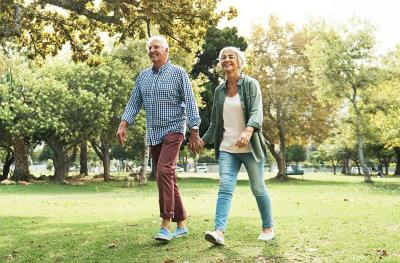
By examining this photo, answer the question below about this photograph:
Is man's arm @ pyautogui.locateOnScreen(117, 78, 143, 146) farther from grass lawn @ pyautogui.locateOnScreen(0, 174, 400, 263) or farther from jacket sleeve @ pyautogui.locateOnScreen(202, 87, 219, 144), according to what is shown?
grass lawn @ pyautogui.locateOnScreen(0, 174, 400, 263)

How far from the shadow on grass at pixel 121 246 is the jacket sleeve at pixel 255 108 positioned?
4.53 feet

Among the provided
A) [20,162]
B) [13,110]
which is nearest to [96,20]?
[13,110]

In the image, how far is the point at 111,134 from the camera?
37.7m

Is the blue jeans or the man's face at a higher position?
the man's face

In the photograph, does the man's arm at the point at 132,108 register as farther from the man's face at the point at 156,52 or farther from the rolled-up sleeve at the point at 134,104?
the man's face at the point at 156,52

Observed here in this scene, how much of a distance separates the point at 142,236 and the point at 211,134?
5.39 feet

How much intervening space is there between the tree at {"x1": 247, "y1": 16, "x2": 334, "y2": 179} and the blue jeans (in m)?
33.9

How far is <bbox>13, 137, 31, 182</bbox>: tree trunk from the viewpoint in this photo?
124 feet

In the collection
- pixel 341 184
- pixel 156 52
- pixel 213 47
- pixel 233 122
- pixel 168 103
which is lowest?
pixel 341 184

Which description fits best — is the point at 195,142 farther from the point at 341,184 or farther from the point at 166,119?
the point at 341,184

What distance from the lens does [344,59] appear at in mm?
30859

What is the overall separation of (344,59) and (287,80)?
378 inches

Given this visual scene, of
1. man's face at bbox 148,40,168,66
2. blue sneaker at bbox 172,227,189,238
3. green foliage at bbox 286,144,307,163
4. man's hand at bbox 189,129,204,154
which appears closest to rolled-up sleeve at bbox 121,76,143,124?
man's face at bbox 148,40,168,66

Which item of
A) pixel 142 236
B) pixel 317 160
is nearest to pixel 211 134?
pixel 142 236
